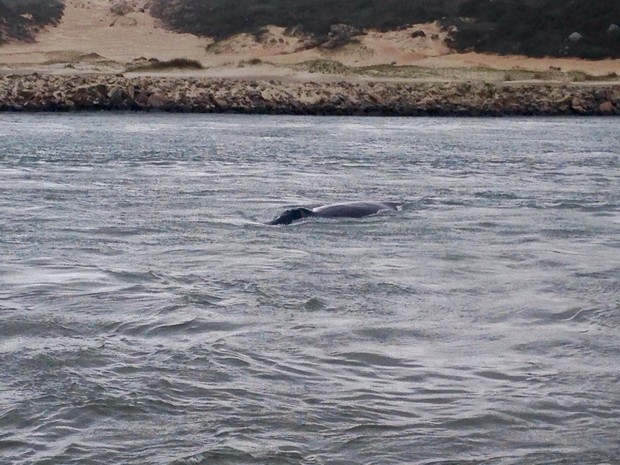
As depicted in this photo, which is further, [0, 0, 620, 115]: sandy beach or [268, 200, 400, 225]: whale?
[0, 0, 620, 115]: sandy beach

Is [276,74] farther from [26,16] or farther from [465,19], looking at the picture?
[26,16]

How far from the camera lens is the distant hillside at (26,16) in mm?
62344

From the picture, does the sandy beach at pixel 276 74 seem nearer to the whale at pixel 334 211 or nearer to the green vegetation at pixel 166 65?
the green vegetation at pixel 166 65

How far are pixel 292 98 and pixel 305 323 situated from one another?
2908 cm

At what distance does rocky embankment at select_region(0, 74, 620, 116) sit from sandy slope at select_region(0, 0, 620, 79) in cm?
760

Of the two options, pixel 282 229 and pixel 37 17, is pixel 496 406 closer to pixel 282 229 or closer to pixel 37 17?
pixel 282 229

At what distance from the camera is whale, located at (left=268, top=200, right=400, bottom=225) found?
45.0ft

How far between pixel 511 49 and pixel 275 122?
25885 mm

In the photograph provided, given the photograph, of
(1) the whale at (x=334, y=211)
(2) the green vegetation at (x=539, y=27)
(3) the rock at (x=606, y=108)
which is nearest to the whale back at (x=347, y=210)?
(1) the whale at (x=334, y=211)

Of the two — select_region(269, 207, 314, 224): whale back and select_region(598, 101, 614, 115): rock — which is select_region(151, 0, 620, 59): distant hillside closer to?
select_region(598, 101, 614, 115): rock

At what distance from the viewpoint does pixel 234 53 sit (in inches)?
2258

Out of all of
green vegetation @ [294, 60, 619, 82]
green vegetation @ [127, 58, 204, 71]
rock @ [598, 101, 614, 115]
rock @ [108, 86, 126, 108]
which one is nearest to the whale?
rock @ [108, 86, 126, 108]

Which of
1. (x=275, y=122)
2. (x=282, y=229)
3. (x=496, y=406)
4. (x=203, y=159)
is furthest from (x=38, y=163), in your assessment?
(x=496, y=406)

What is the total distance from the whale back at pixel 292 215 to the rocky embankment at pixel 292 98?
22.4m
